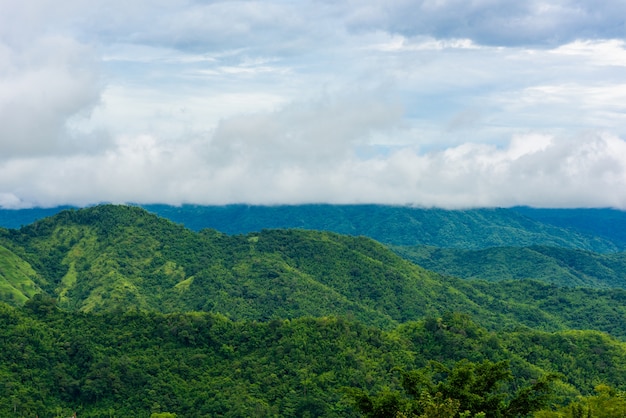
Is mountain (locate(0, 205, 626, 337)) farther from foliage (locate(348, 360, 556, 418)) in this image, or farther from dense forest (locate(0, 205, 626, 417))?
foliage (locate(348, 360, 556, 418))

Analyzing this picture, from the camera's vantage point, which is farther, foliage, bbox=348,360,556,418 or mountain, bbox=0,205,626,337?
mountain, bbox=0,205,626,337

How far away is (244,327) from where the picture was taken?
98688mm

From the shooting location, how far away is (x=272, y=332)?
315 feet

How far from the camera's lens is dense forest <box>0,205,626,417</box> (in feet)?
256

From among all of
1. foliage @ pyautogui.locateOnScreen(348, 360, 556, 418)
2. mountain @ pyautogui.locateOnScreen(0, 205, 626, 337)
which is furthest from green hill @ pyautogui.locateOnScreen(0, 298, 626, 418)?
foliage @ pyautogui.locateOnScreen(348, 360, 556, 418)

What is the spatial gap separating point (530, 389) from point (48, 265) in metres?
144

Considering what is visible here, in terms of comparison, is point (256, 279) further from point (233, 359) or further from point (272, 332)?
point (233, 359)

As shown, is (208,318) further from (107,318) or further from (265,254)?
(265,254)

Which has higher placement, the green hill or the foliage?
the foliage

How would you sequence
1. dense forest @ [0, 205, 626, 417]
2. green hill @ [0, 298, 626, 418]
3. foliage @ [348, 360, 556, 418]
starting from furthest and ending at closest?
1. green hill @ [0, 298, 626, 418]
2. dense forest @ [0, 205, 626, 417]
3. foliage @ [348, 360, 556, 418]

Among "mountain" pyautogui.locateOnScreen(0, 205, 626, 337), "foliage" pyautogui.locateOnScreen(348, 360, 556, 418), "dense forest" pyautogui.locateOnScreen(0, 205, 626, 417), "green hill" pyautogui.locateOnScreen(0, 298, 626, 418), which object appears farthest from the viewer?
"mountain" pyautogui.locateOnScreen(0, 205, 626, 337)

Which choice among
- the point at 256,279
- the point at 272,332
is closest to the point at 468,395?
the point at 272,332

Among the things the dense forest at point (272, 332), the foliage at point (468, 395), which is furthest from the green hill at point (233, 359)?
the foliage at point (468, 395)

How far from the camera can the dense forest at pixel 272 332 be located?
256ft
